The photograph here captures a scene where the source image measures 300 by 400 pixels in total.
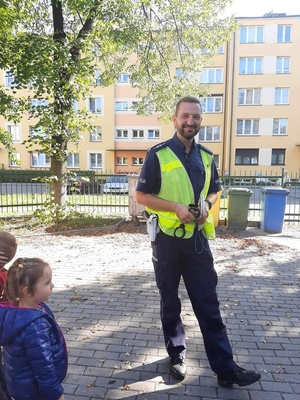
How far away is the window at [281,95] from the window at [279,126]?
1701 millimetres

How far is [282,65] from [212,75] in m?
6.62

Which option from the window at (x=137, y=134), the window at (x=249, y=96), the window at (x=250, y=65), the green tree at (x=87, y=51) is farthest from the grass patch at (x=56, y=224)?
the window at (x=250, y=65)

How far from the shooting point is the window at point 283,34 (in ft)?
104

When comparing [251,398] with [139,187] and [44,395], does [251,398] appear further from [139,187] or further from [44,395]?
[139,187]

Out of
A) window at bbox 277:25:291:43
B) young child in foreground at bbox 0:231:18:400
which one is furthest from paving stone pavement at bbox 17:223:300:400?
window at bbox 277:25:291:43

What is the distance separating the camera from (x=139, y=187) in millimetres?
2662

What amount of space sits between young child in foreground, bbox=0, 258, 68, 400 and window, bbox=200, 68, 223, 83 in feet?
112

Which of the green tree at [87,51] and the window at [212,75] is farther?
the window at [212,75]

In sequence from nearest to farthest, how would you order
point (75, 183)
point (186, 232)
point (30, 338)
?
point (30, 338), point (186, 232), point (75, 183)

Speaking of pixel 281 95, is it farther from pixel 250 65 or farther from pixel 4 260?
pixel 4 260

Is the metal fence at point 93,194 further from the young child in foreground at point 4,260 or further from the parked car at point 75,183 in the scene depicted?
the young child in foreground at point 4,260

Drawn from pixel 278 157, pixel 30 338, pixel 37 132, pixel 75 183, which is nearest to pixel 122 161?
pixel 278 157

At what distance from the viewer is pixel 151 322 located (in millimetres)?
3736

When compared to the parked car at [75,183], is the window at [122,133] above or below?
above
